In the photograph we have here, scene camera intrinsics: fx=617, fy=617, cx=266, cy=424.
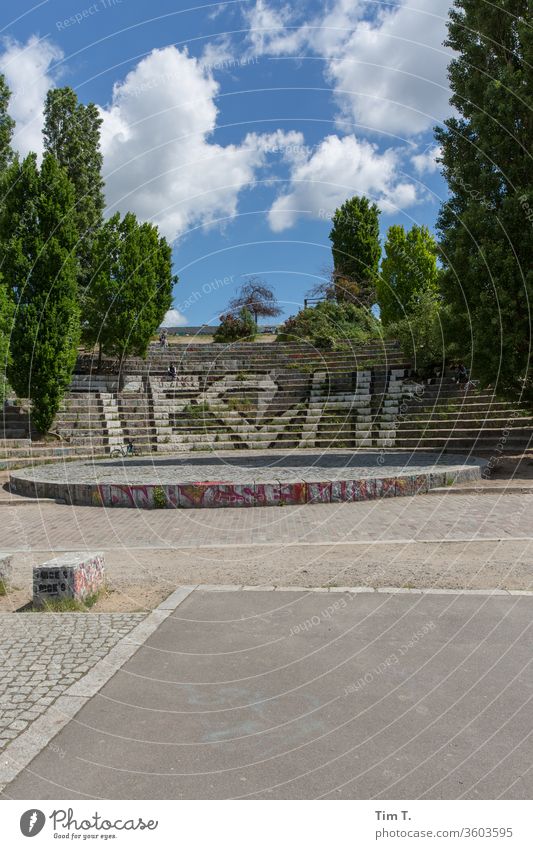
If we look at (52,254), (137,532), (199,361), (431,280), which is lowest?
(137,532)

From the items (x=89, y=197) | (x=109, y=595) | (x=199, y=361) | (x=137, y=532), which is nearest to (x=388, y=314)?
(x=199, y=361)

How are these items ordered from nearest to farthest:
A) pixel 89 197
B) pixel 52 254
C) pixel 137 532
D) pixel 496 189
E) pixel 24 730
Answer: pixel 24 730 → pixel 137 532 → pixel 496 189 → pixel 52 254 → pixel 89 197

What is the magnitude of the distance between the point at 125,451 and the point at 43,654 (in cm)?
1862

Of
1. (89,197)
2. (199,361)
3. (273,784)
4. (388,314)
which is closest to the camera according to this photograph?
(273,784)

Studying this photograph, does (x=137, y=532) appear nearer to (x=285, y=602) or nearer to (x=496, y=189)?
(x=285, y=602)

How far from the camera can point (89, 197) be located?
37281 mm

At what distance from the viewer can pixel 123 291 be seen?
30.2 m

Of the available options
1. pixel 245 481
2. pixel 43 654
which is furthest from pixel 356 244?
pixel 43 654

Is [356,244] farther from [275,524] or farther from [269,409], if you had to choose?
[275,524]

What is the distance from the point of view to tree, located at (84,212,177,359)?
30109 millimetres

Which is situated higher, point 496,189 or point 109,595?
point 496,189

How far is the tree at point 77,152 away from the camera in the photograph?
119 ft

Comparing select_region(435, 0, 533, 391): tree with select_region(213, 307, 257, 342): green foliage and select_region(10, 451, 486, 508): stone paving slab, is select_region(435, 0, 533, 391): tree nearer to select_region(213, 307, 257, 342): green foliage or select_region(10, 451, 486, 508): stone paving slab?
select_region(10, 451, 486, 508): stone paving slab

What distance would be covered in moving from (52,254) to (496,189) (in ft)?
55.2
